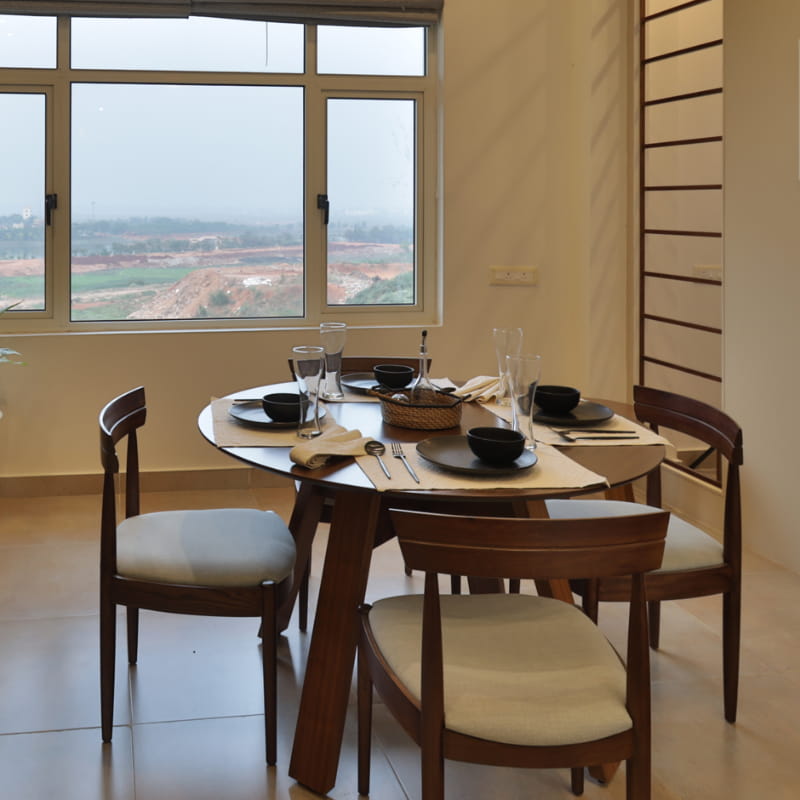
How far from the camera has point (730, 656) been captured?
252 centimetres

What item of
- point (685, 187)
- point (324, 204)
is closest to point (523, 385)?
point (685, 187)

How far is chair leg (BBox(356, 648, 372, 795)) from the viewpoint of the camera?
211 centimetres

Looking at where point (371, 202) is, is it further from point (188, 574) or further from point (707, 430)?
point (188, 574)

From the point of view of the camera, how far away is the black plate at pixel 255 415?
2.48 m

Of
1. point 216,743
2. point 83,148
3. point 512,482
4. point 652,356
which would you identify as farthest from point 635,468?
point 83,148

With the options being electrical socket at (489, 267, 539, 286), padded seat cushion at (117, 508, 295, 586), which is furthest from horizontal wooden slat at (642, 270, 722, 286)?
padded seat cushion at (117, 508, 295, 586)

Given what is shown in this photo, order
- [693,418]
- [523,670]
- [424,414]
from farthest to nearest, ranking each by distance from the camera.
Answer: [693,418], [424,414], [523,670]

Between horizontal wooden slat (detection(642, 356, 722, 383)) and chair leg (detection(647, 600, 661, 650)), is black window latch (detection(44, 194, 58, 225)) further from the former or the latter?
chair leg (detection(647, 600, 661, 650))

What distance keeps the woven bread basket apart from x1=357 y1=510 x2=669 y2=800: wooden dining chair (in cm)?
75

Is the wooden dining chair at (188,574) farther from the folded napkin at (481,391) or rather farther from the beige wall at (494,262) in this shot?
the beige wall at (494,262)

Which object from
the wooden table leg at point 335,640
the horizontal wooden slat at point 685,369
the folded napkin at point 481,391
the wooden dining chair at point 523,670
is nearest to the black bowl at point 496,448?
the wooden table leg at point 335,640

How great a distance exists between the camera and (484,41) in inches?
187

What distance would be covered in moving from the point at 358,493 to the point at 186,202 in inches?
119

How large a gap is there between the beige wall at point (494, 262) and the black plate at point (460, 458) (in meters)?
2.56
